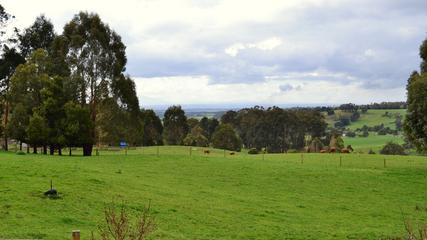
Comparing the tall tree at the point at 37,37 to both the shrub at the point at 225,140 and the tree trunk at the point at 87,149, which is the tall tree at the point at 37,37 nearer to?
the tree trunk at the point at 87,149

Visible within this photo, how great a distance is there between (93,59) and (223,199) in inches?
1384

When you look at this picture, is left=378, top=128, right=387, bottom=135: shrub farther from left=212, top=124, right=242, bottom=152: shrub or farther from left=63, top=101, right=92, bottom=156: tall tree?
left=63, top=101, right=92, bottom=156: tall tree

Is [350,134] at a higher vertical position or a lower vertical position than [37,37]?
lower

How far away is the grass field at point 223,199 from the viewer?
1928 cm

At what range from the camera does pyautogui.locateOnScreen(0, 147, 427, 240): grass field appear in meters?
19.3

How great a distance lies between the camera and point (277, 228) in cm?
2100

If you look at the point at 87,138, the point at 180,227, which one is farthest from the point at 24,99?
the point at 180,227

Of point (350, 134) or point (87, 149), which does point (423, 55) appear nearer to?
point (87, 149)

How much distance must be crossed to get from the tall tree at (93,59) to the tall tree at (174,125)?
62483 millimetres

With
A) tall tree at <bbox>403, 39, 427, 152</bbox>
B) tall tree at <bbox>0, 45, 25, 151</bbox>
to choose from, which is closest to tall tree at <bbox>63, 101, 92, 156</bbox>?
tall tree at <bbox>0, 45, 25, 151</bbox>

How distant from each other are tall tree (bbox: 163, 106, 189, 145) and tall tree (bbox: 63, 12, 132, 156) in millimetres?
62483

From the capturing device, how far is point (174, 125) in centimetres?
12381

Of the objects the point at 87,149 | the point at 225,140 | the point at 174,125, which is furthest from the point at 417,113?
the point at 174,125

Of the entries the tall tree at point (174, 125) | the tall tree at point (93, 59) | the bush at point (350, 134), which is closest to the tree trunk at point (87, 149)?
the tall tree at point (93, 59)
